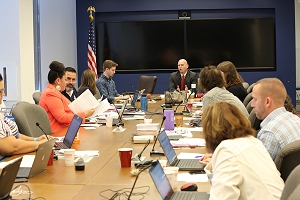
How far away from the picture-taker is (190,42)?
11578 mm

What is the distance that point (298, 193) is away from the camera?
147cm

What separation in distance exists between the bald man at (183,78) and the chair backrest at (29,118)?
16.2ft

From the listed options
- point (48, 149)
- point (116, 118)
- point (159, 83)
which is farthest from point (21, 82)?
point (48, 149)

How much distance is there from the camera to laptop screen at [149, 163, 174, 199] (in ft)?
7.38

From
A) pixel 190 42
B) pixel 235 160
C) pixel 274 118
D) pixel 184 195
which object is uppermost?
pixel 190 42

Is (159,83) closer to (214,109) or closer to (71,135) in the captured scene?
(71,135)

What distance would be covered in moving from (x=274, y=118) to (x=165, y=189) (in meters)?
1.07

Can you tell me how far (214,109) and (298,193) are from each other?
911 millimetres

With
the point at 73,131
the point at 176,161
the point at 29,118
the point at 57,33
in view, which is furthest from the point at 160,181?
the point at 57,33

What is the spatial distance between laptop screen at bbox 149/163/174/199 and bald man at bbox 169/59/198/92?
7.13 metres

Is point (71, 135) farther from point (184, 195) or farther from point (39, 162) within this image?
point (184, 195)

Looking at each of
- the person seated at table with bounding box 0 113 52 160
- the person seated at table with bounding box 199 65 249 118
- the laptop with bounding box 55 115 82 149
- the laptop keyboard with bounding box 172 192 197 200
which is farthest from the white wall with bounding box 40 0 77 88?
the laptop keyboard with bounding box 172 192 197 200

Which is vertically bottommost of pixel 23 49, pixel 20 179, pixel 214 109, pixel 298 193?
pixel 20 179

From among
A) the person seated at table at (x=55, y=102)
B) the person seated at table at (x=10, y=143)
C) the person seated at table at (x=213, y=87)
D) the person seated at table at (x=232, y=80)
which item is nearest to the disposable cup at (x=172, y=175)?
the person seated at table at (x=10, y=143)
